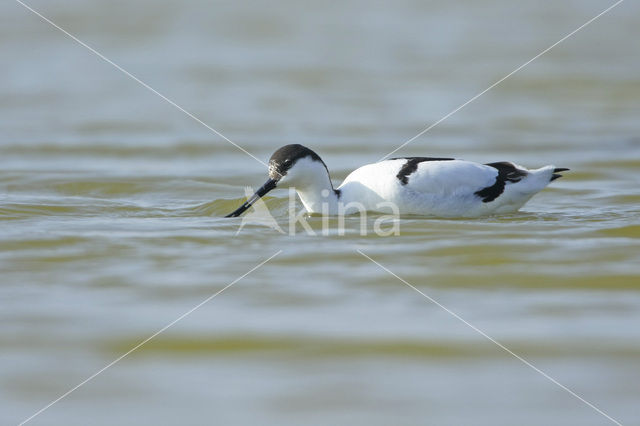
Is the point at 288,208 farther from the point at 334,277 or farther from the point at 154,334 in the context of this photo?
the point at 154,334

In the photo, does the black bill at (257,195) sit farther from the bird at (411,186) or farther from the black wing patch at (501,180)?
the black wing patch at (501,180)

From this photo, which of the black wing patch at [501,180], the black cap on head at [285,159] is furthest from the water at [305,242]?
the black cap on head at [285,159]

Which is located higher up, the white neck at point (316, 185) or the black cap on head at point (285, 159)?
the black cap on head at point (285, 159)

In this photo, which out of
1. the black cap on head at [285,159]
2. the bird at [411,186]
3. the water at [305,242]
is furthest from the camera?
the black cap on head at [285,159]

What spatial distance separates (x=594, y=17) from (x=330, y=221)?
10.4m

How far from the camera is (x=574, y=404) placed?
4988mm

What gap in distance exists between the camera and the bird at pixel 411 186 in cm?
862

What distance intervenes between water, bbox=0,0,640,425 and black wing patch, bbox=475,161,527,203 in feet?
0.65

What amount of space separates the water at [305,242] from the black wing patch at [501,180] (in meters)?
0.20

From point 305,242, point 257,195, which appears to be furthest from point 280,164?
point 305,242

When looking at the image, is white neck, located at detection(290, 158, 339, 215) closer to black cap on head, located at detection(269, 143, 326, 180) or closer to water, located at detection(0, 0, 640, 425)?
black cap on head, located at detection(269, 143, 326, 180)

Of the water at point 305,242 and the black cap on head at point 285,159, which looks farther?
the black cap on head at point 285,159

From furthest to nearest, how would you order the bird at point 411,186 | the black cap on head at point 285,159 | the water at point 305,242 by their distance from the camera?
the black cap on head at point 285,159 < the bird at point 411,186 < the water at point 305,242

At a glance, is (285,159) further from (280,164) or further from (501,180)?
(501,180)
